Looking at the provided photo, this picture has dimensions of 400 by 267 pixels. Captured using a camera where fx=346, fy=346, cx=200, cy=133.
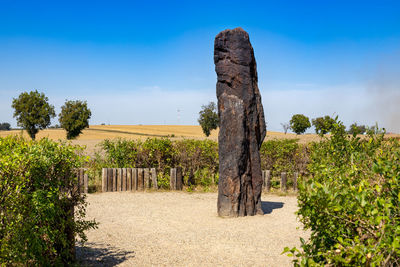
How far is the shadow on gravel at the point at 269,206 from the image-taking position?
417 inches

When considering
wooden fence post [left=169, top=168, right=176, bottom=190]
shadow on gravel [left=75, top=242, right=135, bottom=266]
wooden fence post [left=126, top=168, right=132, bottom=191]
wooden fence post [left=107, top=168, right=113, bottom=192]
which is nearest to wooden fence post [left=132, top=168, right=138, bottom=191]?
wooden fence post [left=126, top=168, right=132, bottom=191]

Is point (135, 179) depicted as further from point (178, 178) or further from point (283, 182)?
point (283, 182)

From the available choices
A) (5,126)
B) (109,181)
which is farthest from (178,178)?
(5,126)

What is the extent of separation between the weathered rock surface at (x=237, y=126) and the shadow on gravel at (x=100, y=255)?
3.45 meters

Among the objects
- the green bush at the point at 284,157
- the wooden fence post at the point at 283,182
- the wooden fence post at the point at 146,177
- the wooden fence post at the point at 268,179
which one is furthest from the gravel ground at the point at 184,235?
the green bush at the point at 284,157

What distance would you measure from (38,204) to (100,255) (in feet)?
7.06

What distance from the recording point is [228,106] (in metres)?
9.43

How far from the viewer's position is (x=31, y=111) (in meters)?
42.5

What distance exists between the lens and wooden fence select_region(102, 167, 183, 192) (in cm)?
→ 1370

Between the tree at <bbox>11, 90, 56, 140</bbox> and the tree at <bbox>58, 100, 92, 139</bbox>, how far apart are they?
7.26 feet

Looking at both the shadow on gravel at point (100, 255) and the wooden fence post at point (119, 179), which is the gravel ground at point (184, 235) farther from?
the wooden fence post at point (119, 179)

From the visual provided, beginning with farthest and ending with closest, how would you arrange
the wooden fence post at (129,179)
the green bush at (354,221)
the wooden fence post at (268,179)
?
the wooden fence post at (268,179) → the wooden fence post at (129,179) → the green bush at (354,221)

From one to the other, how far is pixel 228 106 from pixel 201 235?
Answer: 3497mm

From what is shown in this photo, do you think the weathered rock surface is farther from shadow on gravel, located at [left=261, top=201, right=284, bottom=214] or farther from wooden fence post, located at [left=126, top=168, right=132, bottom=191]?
wooden fence post, located at [left=126, top=168, right=132, bottom=191]
